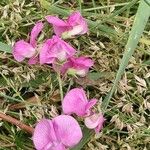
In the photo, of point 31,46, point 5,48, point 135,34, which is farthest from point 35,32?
point 135,34

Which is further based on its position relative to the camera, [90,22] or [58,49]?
[90,22]

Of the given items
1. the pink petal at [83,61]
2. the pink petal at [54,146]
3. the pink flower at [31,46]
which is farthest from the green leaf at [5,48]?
the pink petal at [54,146]

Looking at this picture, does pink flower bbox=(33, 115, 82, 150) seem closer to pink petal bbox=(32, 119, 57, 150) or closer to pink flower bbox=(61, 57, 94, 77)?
pink petal bbox=(32, 119, 57, 150)

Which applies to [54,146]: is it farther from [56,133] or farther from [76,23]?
[76,23]

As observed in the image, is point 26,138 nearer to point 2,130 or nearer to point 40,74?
point 2,130

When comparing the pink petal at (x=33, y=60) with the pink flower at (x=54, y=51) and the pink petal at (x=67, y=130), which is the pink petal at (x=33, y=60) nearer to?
the pink flower at (x=54, y=51)
